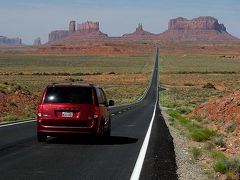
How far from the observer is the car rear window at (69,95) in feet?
50.0

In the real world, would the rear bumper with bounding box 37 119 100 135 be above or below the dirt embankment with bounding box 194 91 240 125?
above

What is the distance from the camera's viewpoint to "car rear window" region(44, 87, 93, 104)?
15.2m

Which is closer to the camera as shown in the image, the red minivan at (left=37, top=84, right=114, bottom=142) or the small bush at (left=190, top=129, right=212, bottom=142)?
the red minivan at (left=37, top=84, right=114, bottom=142)

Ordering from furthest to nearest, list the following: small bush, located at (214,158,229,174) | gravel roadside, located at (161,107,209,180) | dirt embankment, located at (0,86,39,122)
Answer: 1. dirt embankment, located at (0,86,39,122)
2. small bush, located at (214,158,229,174)
3. gravel roadside, located at (161,107,209,180)

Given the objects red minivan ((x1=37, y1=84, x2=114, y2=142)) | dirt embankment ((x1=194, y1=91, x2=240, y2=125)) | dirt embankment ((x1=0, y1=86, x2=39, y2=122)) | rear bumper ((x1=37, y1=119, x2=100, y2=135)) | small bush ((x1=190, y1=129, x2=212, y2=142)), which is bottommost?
dirt embankment ((x1=0, y1=86, x2=39, y2=122))

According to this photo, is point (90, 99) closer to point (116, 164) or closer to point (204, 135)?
point (116, 164)

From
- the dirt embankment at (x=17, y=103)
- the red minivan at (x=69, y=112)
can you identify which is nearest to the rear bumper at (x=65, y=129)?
the red minivan at (x=69, y=112)

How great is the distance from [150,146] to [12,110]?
71.6 ft

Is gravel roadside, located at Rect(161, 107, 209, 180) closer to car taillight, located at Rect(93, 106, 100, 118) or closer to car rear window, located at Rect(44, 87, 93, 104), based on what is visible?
car taillight, located at Rect(93, 106, 100, 118)

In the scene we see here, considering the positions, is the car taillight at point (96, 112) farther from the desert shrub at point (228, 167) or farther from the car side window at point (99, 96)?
the desert shrub at point (228, 167)

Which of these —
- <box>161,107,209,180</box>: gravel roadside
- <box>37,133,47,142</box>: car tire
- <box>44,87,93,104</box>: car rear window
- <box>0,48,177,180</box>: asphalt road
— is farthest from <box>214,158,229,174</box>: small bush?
<box>37,133,47,142</box>: car tire

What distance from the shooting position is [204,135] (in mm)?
19234

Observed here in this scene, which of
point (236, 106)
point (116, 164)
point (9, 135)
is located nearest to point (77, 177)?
point (116, 164)

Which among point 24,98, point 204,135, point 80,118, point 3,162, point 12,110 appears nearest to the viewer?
point 3,162
